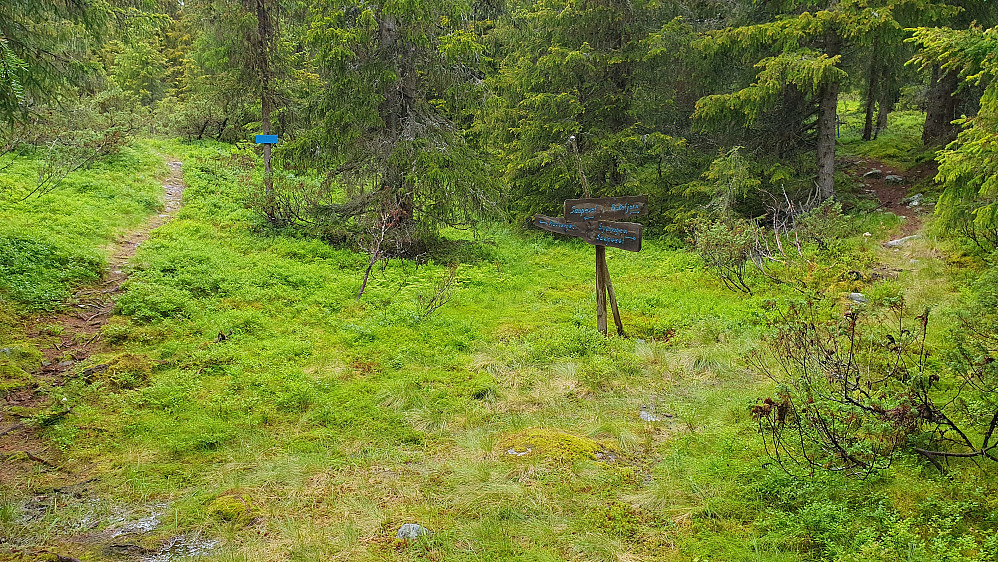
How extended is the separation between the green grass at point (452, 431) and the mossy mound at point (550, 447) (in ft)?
0.08

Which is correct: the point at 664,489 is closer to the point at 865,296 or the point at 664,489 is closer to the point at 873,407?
the point at 873,407

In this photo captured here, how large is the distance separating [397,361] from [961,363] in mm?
5884

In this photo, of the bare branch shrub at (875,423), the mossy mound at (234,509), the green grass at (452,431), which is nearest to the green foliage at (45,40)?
the green grass at (452,431)

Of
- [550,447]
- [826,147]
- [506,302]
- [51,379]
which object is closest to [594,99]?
[826,147]

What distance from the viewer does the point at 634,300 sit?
10297 millimetres

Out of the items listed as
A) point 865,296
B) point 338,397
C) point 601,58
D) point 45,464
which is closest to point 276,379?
point 338,397

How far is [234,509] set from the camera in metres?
4.46

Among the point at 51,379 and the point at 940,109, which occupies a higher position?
the point at 940,109

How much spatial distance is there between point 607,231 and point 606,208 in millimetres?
380

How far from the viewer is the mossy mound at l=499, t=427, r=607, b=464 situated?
202 inches

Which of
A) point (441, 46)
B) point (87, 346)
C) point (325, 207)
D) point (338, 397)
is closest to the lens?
point (338, 397)

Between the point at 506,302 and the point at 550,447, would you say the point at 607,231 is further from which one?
the point at 550,447

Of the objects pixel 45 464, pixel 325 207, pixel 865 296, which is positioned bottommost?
pixel 45 464

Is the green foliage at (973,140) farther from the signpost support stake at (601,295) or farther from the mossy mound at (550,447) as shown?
the mossy mound at (550,447)
